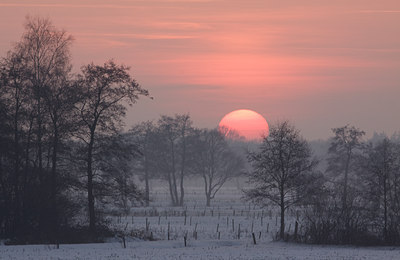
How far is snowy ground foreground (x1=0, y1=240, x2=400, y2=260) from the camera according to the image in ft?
130

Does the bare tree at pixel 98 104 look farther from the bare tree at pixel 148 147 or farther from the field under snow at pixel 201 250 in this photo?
the bare tree at pixel 148 147

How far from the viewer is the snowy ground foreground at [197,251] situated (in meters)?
39.8

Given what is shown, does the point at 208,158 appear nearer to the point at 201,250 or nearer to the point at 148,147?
the point at 148,147

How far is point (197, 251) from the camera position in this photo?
4366 cm

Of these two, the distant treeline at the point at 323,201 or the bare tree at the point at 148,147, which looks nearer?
the distant treeline at the point at 323,201

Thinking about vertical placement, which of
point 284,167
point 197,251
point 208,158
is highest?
point 208,158

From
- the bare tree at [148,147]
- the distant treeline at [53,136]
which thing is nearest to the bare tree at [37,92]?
the distant treeline at [53,136]

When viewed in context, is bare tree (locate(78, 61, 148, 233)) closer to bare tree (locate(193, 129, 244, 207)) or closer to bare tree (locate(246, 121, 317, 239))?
bare tree (locate(246, 121, 317, 239))

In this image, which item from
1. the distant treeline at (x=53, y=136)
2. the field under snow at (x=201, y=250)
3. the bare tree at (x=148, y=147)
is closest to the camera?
the field under snow at (x=201, y=250)

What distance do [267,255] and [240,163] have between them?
87.1 m

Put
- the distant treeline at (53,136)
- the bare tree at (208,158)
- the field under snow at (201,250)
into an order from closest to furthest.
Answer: the field under snow at (201,250) < the distant treeline at (53,136) < the bare tree at (208,158)

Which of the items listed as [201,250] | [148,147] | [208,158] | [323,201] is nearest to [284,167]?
[323,201]

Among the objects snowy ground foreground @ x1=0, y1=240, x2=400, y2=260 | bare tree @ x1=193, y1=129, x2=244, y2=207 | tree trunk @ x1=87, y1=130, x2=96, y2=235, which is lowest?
snowy ground foreground @ x1=0, y1=240, x2=400, y2=260

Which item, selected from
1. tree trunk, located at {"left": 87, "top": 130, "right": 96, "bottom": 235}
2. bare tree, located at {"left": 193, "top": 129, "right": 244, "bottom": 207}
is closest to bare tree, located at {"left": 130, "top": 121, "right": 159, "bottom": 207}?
bare tree, located at {"left": 193, "top": 129, "right": 244, "bottom": 207}
